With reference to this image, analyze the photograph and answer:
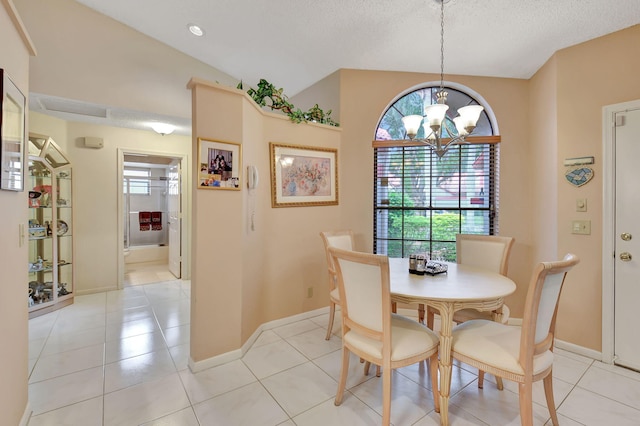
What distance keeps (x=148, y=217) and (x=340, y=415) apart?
652 cm

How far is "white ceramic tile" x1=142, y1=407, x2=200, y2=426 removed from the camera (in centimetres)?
167

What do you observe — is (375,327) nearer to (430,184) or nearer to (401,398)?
(401,398)

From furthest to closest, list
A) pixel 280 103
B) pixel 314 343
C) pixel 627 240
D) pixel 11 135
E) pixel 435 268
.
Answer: pixel 280 103
pixel 314 343
pixel 627 240
pixel 435 268
pixel 11 135

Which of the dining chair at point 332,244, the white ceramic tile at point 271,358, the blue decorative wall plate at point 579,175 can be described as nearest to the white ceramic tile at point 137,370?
the white ceramic tile at point 271,358

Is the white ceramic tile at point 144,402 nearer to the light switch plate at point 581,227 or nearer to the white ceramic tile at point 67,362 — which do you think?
the white ceramic tile at point 67,362

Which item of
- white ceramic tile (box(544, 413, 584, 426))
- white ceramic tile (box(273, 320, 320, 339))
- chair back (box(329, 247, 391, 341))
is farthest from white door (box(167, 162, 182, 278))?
white ceramic tile (box(544, 413, 584, 426))

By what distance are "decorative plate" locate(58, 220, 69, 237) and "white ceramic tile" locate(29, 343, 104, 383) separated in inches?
72.1

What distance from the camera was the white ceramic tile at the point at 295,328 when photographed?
2838mm

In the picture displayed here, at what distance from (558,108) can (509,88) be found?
656 mm

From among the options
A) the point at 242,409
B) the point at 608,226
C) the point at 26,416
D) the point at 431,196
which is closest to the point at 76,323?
the point at 26,416

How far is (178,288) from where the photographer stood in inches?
170

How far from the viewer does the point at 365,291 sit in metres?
1.65

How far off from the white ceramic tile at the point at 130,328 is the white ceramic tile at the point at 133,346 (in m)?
0.09

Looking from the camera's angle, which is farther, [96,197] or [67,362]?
[96,197]
